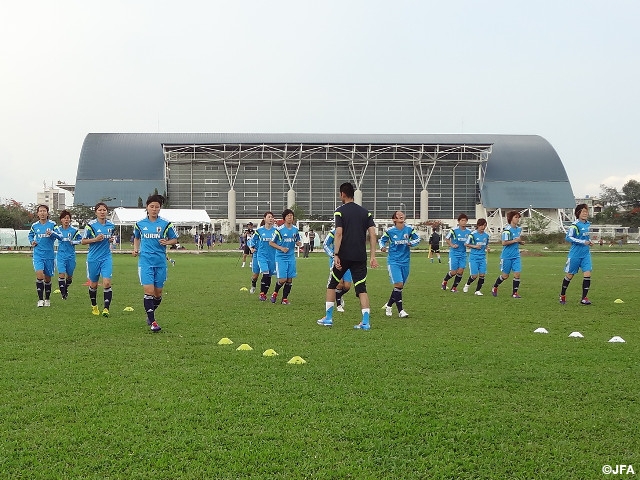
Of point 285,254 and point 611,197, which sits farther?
point 611,197

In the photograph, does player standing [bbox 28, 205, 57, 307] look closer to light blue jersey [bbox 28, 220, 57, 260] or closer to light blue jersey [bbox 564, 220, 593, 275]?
light blue jersey [bbox 28, 220, 57, 260]

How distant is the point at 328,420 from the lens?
5.04 m

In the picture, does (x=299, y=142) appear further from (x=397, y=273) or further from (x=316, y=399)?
(x=316, y=399)

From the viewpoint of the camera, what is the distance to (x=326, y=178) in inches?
3187

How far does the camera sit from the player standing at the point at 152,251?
32.2ft

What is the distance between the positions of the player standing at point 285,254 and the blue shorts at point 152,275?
150 inches

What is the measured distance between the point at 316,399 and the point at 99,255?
A: 7490 millimetres

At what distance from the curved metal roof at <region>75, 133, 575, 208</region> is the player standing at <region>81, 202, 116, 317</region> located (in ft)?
221

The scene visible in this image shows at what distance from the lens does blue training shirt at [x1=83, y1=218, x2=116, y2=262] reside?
11.8 meters

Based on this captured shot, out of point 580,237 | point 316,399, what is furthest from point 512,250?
point 316,399

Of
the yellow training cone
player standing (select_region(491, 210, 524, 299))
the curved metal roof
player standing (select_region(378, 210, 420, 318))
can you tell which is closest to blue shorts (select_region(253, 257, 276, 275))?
player standing (select_region(378, 210, 420, 318))

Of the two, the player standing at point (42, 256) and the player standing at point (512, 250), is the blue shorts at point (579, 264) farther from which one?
the player standing at point (42, 256)

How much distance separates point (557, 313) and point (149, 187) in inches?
2876

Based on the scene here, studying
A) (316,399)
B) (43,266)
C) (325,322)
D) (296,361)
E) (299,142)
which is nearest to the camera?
(316,399)
